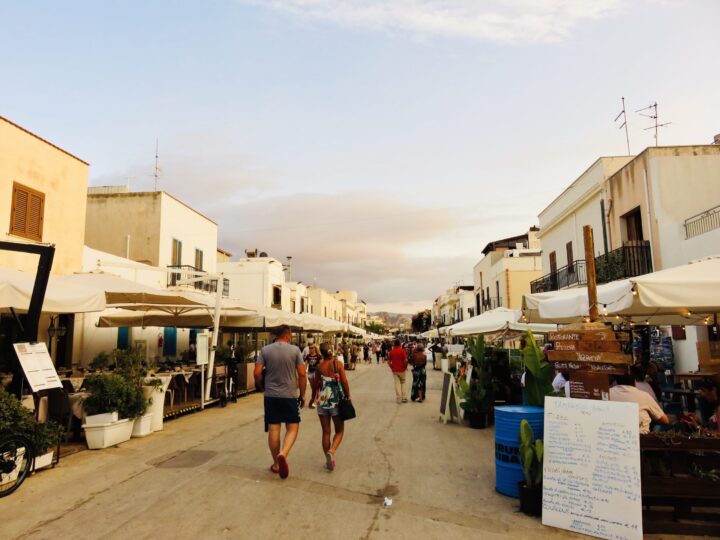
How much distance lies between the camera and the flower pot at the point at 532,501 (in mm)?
5020

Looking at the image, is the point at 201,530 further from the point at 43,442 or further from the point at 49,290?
the point at 49,290

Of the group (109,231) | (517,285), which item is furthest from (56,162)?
(517,285)

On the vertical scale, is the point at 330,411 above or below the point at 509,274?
below

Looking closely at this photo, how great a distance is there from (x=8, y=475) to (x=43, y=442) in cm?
60

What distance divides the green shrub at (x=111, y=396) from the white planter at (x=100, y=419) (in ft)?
0.32

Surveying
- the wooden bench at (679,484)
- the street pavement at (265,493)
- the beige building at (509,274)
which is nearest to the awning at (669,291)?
the wooden bench at (679,484)

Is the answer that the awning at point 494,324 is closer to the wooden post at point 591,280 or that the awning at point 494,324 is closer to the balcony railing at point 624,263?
the balcony railing at point 624,263

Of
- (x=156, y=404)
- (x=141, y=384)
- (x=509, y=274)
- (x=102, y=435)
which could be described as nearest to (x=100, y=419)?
(x=102, y=435)

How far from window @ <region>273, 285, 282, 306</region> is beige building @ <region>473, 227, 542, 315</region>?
16.4 meters

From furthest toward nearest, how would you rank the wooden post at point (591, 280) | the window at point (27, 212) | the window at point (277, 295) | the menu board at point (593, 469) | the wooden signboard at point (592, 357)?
→ the window at point (277, 295)
the window at point (27, 212)
the wooden post at point (591, 280)
the wooden signboard at point (592, 357)
the menu board at point (593, 469)

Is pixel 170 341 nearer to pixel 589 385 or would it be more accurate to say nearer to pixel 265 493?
pixel 265 493

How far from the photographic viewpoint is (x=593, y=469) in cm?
461

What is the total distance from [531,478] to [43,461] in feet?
20.3

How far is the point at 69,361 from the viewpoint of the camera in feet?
48.0
